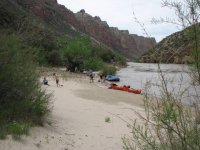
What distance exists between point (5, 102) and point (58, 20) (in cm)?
15220

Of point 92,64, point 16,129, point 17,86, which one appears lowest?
point 16,129

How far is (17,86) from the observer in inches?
420

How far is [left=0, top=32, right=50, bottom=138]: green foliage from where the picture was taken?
33.5ft

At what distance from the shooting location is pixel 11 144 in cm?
882

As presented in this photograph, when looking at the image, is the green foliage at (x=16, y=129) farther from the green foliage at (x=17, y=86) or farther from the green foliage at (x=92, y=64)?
the green foliage at (x=92, y=64)

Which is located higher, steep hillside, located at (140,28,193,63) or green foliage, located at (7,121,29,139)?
steep hillside, located at (140,28,193,63)

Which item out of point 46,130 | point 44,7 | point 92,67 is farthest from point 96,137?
point 44,7

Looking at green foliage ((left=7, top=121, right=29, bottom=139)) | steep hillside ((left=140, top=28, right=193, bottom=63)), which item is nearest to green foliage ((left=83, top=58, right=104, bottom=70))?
green foliage ((left=7, top=121, right=29, bottom=139))

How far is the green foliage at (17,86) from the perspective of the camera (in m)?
10.2

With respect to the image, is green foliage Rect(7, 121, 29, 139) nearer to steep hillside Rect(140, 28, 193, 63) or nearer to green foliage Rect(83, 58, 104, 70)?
steep hillside Rect(140, 28, 193, 63)

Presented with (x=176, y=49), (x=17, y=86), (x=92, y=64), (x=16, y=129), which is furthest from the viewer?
(x=92, y=64)

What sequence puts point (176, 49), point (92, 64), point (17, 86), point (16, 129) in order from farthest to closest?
1. point (92, 64)
2. point (17, 86)
3. point (16, 129)
4. point (176, 49)

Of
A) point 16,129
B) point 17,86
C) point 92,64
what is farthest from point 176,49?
point 92,64

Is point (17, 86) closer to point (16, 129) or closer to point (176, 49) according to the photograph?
point (16, 129)
